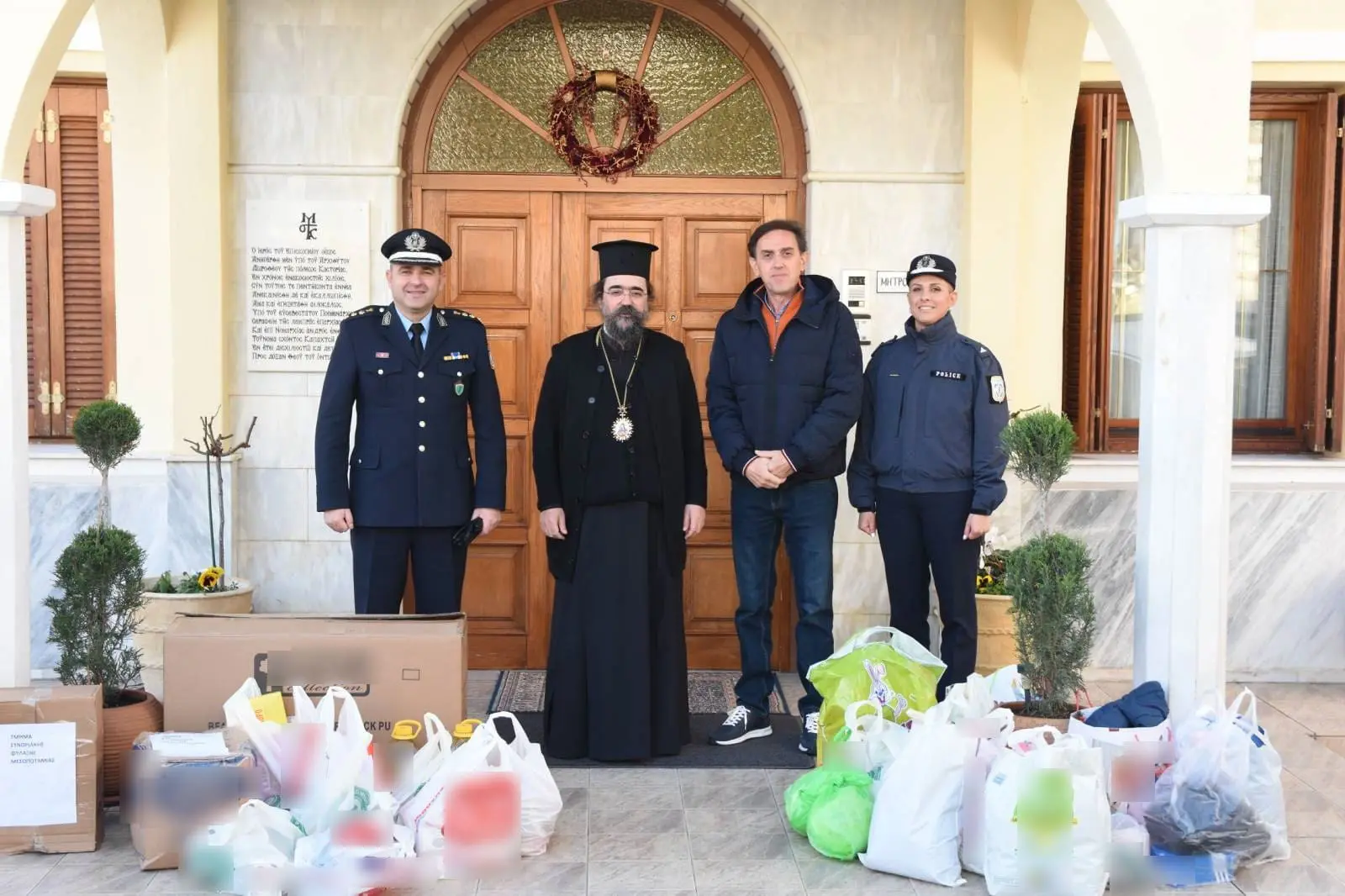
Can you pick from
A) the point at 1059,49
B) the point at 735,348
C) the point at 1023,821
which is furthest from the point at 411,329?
the point at 1059,49

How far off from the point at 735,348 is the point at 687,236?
1.27m

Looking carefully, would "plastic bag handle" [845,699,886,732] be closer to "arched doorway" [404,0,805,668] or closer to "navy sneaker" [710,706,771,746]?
"navy sneaker" [710,706,771,746]

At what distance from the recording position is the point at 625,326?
4734mm

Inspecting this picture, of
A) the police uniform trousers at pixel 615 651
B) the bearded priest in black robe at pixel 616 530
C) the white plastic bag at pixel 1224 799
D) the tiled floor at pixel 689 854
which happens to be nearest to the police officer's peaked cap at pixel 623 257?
the bearded priest in black robe at pixel 616 530

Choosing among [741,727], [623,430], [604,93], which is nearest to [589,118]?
[604,93]

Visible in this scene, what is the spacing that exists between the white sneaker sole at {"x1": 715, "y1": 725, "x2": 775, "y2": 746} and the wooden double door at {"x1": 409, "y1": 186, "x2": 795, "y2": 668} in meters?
1.10

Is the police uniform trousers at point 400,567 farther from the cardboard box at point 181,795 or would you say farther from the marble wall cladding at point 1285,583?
the marble wall cladding at point 1285,583

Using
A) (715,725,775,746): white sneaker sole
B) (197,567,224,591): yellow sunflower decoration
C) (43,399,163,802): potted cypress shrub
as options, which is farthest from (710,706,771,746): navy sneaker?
(197,567,224,591): yellow sunflower decoration

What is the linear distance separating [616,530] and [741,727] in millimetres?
868

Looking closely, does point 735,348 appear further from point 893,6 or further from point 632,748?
point 893,6

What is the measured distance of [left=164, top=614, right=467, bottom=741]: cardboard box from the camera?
159 inches

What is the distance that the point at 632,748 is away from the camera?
15.2ft

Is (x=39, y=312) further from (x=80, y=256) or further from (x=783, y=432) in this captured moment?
(x=783, y=432)

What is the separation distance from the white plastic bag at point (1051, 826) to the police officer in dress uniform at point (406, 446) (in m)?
2.04
